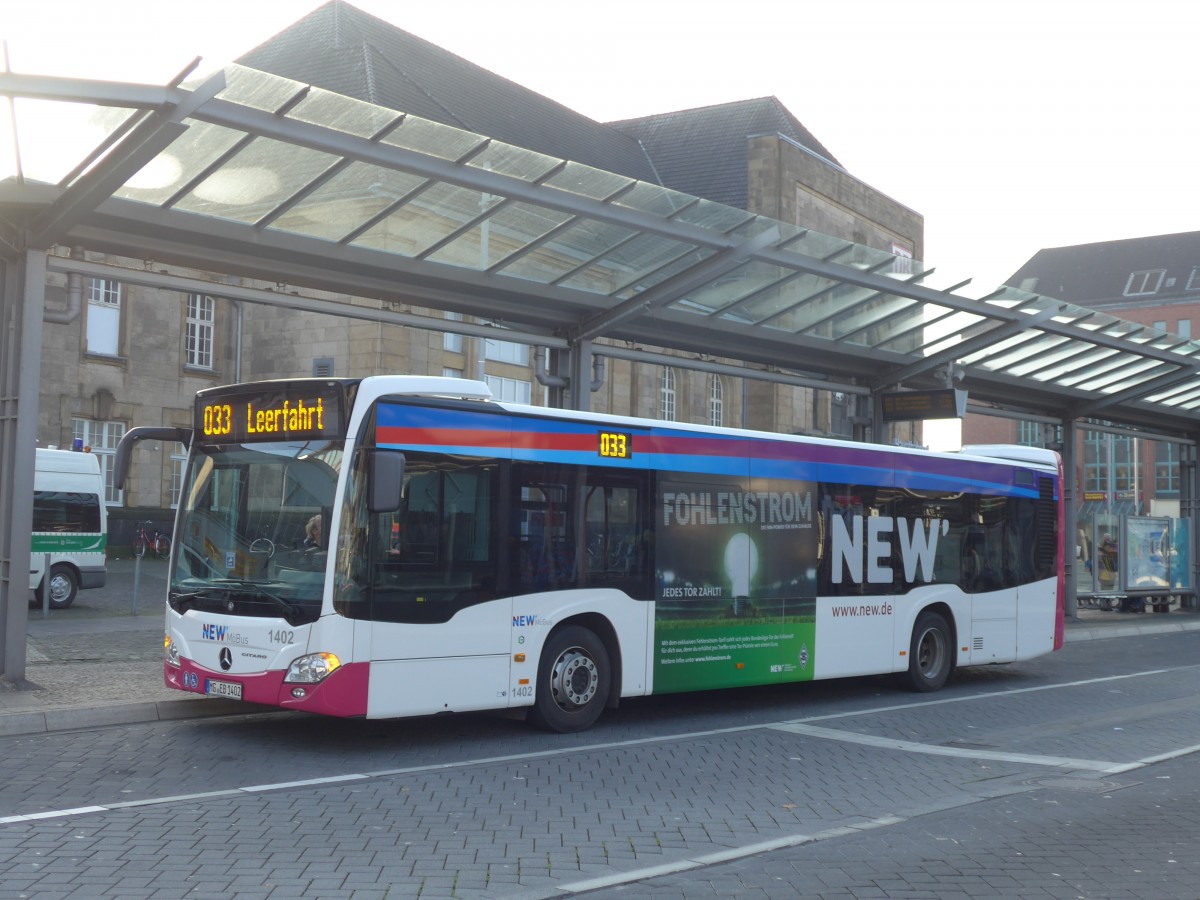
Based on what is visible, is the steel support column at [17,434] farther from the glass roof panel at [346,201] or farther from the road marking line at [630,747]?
the road marking line at [630,747]

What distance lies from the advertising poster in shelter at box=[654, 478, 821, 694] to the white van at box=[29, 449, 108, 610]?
49.2 ft

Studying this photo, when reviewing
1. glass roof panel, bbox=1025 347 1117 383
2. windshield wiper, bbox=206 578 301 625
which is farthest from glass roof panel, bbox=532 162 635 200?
glass roof panel, bbox=1025 347 1117 383

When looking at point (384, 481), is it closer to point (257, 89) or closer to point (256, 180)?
point (257, 89)

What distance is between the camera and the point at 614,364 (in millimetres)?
47469

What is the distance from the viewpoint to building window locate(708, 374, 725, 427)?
180ft

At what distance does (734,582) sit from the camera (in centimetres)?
1258

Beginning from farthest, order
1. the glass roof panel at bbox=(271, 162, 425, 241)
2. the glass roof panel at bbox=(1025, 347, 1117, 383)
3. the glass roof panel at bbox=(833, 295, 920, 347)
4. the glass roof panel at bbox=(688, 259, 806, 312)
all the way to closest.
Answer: the glass roof panel at bbox=(1025, 347, 1117, 383) → the glass roof panel at bbox=(833, 295, 920, 347) → the glass roof panel at bbox=(688, 259, 806, 312) → the glass roof panel at bbox=(271, 162, 425, 241)

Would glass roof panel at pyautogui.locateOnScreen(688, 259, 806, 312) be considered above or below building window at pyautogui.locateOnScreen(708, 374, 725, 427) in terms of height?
below

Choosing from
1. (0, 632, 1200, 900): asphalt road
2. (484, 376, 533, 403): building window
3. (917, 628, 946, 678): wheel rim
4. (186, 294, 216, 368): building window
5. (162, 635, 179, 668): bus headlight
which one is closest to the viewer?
(0, 632, 1200, 900): asphalt road

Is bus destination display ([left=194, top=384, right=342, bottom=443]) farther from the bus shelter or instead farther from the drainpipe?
the drainpipe

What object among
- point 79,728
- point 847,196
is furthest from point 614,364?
point 79,728

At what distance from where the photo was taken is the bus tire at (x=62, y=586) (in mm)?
23625

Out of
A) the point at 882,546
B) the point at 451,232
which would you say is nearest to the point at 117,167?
the point at 451,232

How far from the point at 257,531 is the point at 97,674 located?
4.34 m
